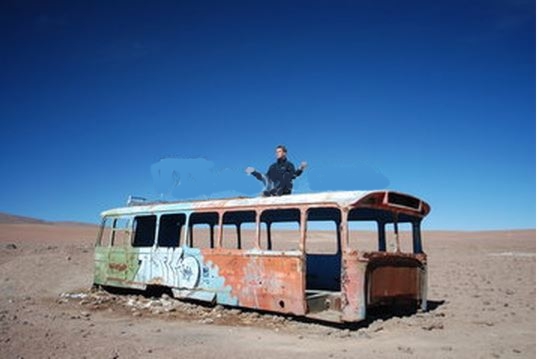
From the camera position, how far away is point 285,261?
9516 millimetres

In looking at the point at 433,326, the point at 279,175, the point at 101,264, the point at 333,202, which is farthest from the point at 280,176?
the point at 101,264

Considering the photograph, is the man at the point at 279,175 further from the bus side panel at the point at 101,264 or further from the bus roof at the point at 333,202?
the bus side panel at the point at 101,264

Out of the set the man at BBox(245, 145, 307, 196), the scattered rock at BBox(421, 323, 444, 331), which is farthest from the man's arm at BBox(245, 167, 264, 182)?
the scattered rock at BBox(421, 323, 444, 331)

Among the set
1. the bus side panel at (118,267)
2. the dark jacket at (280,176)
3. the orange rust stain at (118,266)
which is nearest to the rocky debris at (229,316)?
the bus side panel at (118,267)

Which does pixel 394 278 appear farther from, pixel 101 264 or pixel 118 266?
pixel 101 264

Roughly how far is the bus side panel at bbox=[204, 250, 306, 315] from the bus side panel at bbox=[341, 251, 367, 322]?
0.77 metres

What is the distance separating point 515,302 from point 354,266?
262 inches

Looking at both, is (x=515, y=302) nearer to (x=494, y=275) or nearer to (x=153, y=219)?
(x=494, y=275)

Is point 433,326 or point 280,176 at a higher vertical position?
point 280,176

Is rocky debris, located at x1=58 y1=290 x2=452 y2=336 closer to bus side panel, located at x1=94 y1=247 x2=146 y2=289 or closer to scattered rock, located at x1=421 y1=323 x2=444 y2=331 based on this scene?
scattered rock, located at x1=421 y1=323 x2=444 y2=331

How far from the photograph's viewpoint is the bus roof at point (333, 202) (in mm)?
9156

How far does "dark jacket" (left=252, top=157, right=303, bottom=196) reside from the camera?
11125mm

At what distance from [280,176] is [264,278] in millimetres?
2459

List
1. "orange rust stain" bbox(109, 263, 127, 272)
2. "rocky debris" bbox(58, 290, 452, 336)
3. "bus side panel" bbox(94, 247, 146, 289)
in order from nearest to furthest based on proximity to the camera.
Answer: "rocky debris" bbox(58, 290, 452, 336) < "bus side panel" bbox(94, 247, 146, 289) < "orange rust stain" bbox(109, 263, 127, 272)
